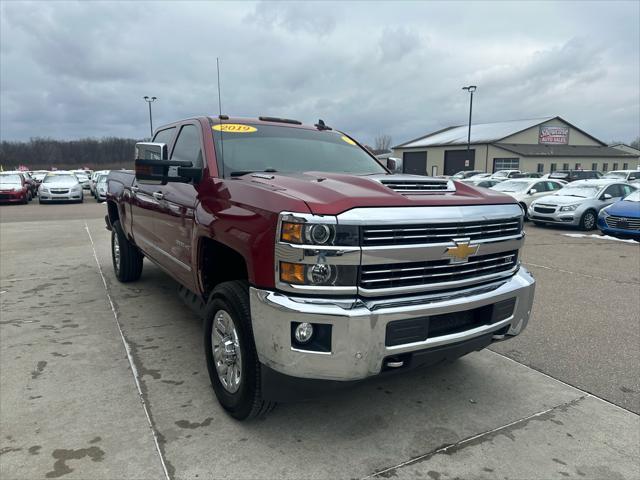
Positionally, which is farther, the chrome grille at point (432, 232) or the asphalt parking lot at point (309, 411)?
the asphalt parking lot at point (309, 411)

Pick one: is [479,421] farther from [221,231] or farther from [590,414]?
[221,231]

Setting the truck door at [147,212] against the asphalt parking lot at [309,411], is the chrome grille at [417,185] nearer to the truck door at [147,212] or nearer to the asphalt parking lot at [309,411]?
the asphalt parking lot at [309,411]

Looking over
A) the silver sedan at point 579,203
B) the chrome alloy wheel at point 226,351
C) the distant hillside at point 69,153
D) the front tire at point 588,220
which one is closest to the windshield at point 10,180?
the silver sedan at point 579,203

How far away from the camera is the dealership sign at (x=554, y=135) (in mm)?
58162

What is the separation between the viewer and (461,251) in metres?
2.74

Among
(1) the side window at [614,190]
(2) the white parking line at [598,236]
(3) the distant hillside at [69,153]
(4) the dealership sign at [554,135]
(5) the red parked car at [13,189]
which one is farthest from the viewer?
(3) the distant hillside at [69,153]

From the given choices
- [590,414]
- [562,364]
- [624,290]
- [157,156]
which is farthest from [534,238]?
[157,156]

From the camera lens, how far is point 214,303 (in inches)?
120

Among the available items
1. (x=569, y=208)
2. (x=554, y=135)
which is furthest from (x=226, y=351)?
(x=554, y=135)

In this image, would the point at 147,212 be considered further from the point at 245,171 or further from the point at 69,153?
the point at 69,153

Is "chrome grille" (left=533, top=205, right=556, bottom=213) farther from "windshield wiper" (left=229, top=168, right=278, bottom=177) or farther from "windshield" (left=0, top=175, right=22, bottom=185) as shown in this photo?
"windshield" (left=0, top=175, right=22, bottom=185)

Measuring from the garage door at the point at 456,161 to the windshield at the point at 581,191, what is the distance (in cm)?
3752

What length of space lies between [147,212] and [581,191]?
571 inches

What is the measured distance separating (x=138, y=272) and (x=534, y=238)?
32.0 ft
